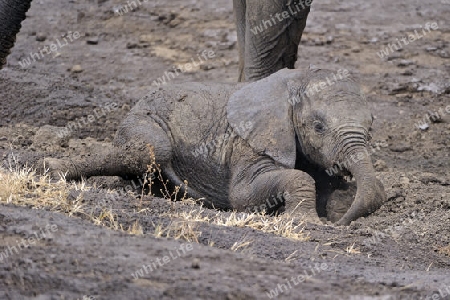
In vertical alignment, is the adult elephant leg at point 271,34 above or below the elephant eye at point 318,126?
above

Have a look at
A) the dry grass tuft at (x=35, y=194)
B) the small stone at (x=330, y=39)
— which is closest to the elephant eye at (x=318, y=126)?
the dry grass tuft at (x=35, y=194)

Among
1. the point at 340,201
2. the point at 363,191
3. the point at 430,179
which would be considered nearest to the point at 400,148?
the point at 430,179

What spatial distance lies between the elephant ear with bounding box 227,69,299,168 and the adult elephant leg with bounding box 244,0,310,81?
2.25 feet

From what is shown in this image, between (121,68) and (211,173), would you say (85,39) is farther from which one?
(211,173)

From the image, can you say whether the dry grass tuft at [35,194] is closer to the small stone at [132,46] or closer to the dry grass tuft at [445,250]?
the dry grass tuft at [445,250]

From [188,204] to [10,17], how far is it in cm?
161

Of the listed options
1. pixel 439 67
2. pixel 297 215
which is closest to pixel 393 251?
pixel 297 215

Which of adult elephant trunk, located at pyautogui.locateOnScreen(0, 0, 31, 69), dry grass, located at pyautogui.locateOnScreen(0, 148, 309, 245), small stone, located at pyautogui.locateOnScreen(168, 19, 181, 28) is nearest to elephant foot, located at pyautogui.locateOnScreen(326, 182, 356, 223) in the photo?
dry grass, located at pyautogui.locateOnScreen(0, 148, 309, 245)

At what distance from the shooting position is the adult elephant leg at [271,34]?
26.9 feet

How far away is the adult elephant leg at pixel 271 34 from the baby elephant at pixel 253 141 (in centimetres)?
Result: 59

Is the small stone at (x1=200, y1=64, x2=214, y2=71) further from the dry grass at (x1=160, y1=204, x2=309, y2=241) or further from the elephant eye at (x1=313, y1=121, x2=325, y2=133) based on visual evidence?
the dry grass at (x1=160, y1=204, x2=309, y2=241)

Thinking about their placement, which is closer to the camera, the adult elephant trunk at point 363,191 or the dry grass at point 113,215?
the dry grass at point 113,215

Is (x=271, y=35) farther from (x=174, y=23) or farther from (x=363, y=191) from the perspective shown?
(x=174, y=23)

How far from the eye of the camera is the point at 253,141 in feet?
24.4
